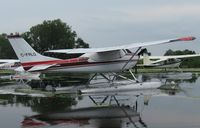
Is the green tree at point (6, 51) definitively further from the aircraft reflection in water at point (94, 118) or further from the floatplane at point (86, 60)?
the aircraft reflection in water at point (94, 118)

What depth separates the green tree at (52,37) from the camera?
302 feet

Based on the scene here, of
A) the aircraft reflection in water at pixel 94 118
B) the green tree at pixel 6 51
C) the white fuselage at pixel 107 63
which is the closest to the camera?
the aircraft reflection in water at pixel 94 118

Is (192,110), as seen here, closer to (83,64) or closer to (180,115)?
(180,115)

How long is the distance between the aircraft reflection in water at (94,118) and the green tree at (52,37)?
77202 millimetres

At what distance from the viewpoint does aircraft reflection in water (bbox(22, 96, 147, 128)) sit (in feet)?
37.2

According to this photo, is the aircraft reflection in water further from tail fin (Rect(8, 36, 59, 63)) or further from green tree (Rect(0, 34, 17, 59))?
green tree (Rect(0, 34, 17, 59))

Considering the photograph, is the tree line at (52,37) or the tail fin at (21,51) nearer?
the tail fin at (21,51)

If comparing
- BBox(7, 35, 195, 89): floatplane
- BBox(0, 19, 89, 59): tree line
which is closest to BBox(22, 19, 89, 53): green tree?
BBox(0, 19, 89, 59): tree line

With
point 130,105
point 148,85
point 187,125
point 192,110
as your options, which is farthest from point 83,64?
point 187,125

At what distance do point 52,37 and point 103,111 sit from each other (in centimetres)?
7970

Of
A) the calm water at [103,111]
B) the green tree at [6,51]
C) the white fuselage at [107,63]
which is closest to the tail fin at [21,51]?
the white fuselage at [107,63]

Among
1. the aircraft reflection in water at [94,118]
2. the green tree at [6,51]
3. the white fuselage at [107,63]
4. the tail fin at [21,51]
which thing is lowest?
the aircraft reflection in water at [94,118]

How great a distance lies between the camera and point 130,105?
1533cm

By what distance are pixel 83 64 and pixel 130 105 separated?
25.8 feet
